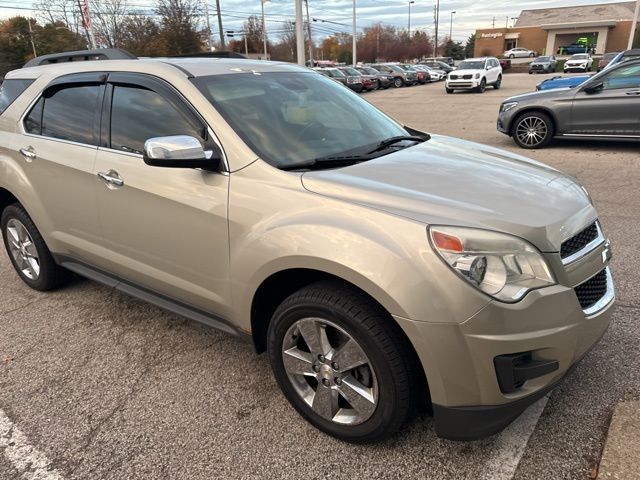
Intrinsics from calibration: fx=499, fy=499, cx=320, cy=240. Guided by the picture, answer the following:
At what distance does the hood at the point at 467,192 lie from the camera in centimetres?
208

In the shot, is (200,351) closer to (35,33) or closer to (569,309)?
(569,309)

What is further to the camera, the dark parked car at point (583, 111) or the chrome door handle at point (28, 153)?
the dark parked car at point (583, 111)

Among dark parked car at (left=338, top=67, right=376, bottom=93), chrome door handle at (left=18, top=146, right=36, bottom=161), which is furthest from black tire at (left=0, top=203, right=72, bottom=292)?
dark parked car at (left=338, top=67, right=376, bottom=93)

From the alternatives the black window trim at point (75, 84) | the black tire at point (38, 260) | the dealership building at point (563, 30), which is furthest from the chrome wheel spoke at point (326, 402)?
the dealership building at point (563, 30)

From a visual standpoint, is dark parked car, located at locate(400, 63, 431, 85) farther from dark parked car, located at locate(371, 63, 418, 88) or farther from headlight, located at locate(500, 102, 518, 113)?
headlight, located at locate(500, 102, 518, 113)

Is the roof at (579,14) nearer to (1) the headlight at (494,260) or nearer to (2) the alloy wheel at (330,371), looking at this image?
(1) the headlight at (494,260)

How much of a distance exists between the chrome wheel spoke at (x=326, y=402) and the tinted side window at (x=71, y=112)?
217 centimetres

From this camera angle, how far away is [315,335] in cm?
236

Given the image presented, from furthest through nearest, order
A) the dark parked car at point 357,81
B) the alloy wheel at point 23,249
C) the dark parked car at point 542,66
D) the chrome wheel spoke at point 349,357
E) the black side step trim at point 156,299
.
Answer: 1. the dark parked car at point 542,66
2. the dark parked car at point 357,81
3. the alloy wheel at point 23,249
4. the black side step trim at point 156,299
5. the chrome wheel spoke at point 349,357

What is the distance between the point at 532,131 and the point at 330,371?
8.74 m

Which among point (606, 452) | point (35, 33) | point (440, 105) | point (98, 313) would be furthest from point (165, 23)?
point (606, 452)

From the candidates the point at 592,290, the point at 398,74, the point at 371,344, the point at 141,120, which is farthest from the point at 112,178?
the point at 398,74

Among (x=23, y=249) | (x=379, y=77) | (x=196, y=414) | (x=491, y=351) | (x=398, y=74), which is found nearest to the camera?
(x=491, y=351)

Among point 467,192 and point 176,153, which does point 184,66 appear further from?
point 467,192
